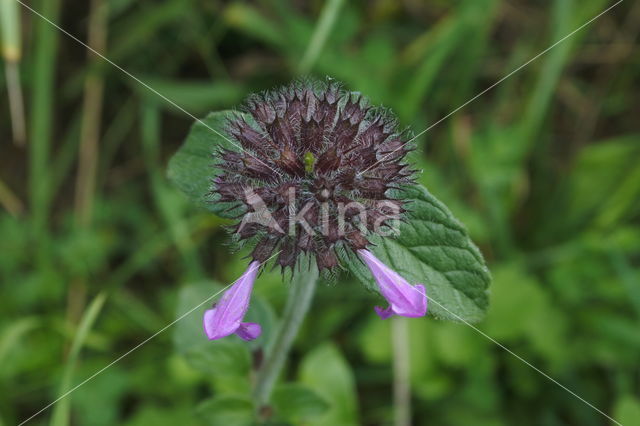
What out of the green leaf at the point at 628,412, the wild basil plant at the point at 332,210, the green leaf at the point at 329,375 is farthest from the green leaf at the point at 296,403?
the green leaf at the point at 628,412

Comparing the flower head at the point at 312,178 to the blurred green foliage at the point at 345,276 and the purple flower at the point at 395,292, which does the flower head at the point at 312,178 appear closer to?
the purple flower at the point at 395,292

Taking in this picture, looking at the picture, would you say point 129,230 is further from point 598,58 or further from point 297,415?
point 598,58

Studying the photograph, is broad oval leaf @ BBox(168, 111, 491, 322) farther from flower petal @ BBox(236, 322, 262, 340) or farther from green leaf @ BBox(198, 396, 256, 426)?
green leaf @ BBox(198, 396, 256, 426)

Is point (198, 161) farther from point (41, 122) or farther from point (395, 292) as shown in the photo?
point (41, 122)

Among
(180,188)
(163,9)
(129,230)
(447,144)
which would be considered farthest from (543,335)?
(163,9)

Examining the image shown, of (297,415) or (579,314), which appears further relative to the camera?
(579,314)
